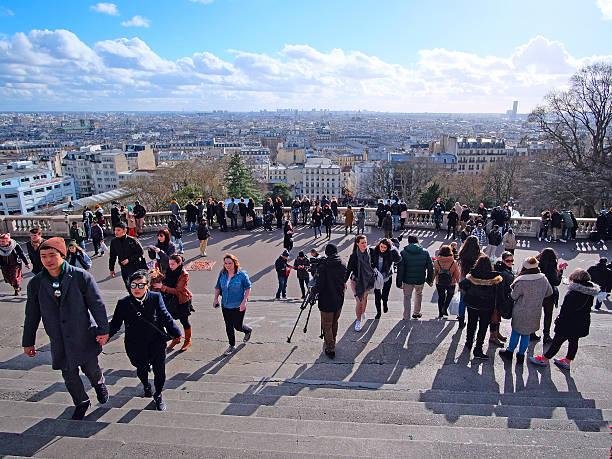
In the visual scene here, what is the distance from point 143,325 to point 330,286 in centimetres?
234

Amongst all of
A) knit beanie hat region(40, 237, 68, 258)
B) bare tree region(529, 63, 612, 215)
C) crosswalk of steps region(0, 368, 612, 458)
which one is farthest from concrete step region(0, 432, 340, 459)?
bare tree region(529, 63, 612, 215)

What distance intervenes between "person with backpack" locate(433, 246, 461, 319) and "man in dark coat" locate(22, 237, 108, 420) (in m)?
4.84

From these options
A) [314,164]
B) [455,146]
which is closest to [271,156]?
[314,164]

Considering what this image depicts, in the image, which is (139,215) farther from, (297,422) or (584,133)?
(584,133)

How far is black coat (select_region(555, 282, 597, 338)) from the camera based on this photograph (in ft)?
17.0

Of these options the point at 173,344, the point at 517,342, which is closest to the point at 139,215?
the point at 173,344

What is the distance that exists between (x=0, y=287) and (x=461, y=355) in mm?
9489

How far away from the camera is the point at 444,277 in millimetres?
6941

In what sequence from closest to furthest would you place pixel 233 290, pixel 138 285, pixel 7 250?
pixel 138 285, pixel 233 290, pixel 7 250

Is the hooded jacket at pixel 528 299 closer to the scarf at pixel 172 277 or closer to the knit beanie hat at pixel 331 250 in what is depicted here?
the knit beanie hat at pixel 331 250

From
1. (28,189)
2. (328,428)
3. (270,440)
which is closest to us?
(270,440)

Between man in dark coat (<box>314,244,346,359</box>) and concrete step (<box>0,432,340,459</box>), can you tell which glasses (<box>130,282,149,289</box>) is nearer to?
concrete step (<box>0,432,340,459</box>)

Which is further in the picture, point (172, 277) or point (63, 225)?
point (63, 225)

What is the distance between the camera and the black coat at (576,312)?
518 centimetres
